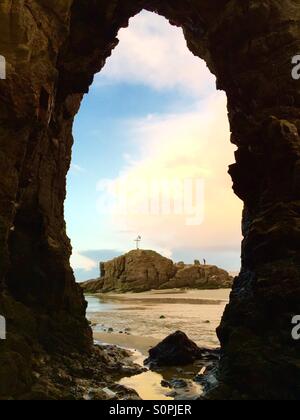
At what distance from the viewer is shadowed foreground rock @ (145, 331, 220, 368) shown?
17641 mm

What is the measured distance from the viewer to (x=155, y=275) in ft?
257

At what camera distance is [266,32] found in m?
16.5

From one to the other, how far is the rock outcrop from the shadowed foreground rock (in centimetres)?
5750

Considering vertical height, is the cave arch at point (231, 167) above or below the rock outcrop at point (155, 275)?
above

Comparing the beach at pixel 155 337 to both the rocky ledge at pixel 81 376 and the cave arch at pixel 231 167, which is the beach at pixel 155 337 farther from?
the cave arch at pixel 231 167

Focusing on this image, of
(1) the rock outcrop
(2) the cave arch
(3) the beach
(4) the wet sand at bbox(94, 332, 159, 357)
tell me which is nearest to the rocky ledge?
(3) the beach

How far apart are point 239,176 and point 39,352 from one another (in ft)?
34.0

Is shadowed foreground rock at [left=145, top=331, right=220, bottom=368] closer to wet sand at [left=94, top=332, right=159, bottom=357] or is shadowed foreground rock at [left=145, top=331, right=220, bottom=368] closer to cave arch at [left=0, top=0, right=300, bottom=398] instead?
wet sand at [left=94, top=332, right=159, bottom=357]

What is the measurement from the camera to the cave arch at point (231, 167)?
12531 mm

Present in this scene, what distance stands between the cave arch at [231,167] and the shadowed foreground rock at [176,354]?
3297mm

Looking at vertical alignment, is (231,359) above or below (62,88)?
below

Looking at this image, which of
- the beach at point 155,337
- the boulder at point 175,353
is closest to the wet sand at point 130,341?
the beach at point 155,337
